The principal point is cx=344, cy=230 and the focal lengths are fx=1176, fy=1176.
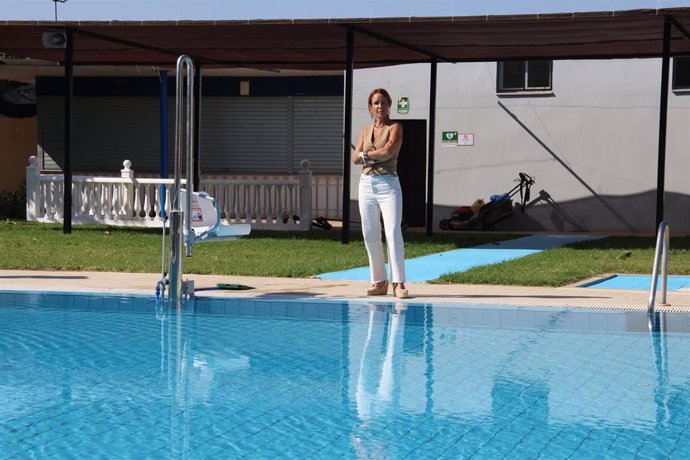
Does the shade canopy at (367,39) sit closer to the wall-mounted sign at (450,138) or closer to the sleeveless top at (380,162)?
the wall-mounted sign at (450,138)

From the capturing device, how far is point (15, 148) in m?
30.6

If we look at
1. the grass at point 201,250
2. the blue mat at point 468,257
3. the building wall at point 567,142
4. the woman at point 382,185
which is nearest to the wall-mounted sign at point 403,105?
the building wall at point 567,142

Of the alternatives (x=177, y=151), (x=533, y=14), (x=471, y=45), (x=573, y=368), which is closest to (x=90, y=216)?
(x=471, y=45)

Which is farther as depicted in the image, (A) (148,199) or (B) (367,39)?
(A) (148,199)

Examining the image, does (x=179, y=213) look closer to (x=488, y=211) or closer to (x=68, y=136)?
(x=68, y=136)

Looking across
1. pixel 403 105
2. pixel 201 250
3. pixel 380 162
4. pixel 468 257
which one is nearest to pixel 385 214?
pixel 380 162

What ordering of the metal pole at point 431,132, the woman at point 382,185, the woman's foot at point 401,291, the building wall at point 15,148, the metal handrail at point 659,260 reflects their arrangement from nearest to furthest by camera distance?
the metal handrail at point 659,260 → the woman at point 382,185 → the woman's foot at point 401,291 → the metal pole at point 431,132 → the building wall at point 15,148

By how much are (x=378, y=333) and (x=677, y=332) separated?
7.68 feet

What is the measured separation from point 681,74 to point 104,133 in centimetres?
1355

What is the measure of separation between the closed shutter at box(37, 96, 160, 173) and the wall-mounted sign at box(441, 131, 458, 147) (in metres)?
7.57

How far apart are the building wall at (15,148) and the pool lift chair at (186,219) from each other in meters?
20.6

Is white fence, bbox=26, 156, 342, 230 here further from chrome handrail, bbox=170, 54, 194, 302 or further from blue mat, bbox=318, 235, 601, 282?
chrome handrail, bbox=170, 54, 194, 302

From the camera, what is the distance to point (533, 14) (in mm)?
15570

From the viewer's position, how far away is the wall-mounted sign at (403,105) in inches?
933
